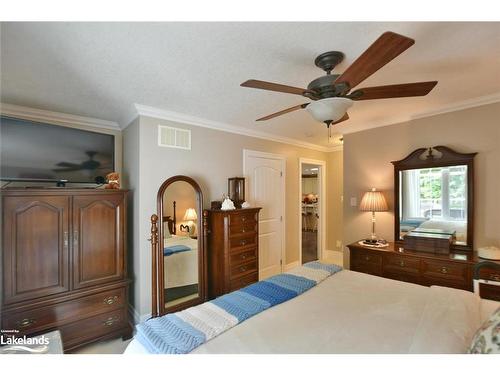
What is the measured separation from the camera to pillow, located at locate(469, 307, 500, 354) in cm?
84

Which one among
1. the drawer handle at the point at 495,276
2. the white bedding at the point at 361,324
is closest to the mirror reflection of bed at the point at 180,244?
the white bedding at the point at 361,324

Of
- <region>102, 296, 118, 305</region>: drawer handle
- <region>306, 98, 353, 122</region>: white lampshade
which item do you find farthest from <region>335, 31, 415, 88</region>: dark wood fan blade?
<region>102, 296, 118, 305</region>: drawer handle

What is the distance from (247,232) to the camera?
2.86 meters

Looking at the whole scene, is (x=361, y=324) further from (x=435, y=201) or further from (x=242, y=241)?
(x=435, y=201)

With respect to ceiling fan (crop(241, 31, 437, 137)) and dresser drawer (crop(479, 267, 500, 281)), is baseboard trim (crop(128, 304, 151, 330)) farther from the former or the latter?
dresser drawer (crop(479, 267, 500, 281))

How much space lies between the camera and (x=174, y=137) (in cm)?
259

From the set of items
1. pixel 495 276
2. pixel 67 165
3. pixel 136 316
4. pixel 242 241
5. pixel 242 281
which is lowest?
pixel 136 316

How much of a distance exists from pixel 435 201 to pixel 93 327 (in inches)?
148

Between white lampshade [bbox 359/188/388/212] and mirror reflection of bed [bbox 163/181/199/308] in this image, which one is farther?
white lampshade [bbox 359/188/388/212]

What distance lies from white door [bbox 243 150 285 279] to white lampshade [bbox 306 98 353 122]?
1.91m

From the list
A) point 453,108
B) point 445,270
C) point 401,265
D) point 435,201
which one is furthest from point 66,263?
point 453,108
